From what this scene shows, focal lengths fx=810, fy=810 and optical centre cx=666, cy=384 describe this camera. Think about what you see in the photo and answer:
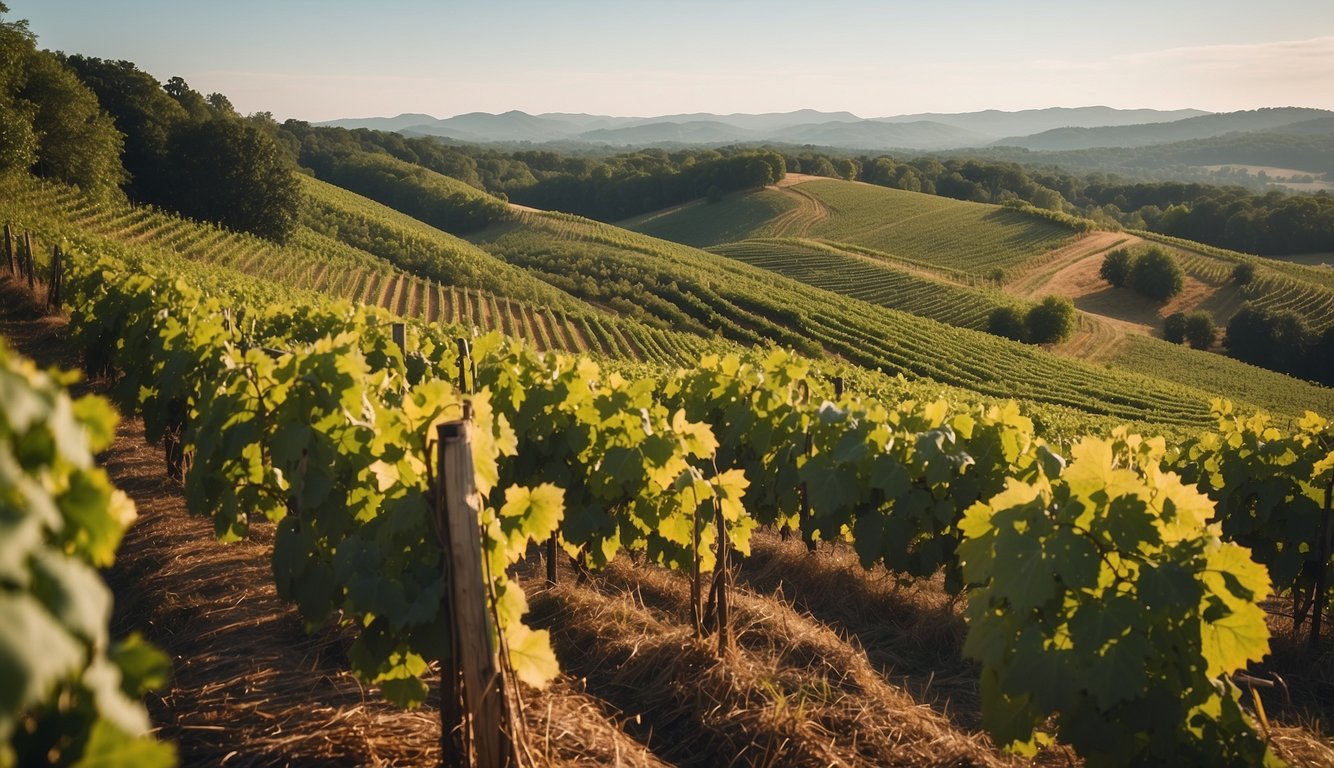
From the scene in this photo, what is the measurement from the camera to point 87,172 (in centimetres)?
3788

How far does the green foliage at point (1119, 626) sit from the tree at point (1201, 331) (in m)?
68.6

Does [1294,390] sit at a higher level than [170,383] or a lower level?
lower

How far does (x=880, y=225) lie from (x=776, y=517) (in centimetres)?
8386

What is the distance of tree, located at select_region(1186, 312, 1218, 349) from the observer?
60375mm

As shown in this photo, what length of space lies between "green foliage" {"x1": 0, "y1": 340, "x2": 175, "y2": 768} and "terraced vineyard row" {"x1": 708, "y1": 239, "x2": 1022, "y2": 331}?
189ft

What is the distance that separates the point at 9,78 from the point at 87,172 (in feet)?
15.2

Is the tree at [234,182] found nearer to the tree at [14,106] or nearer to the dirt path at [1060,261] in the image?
the tree at [14,106]

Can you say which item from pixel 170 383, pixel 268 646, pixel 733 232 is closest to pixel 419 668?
pixel 268 646

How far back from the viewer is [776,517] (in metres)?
6.47

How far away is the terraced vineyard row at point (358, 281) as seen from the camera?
3253cm

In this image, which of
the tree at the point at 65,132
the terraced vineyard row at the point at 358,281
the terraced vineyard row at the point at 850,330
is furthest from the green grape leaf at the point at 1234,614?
the tree at the point at 65,132

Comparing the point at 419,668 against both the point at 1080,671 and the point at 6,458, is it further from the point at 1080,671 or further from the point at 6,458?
the point at 1080,671

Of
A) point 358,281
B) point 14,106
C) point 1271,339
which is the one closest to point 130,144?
point 14,106

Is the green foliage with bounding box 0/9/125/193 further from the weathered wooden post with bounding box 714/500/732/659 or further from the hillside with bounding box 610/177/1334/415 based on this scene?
the hillside with bounding box 610/177/1334/415
